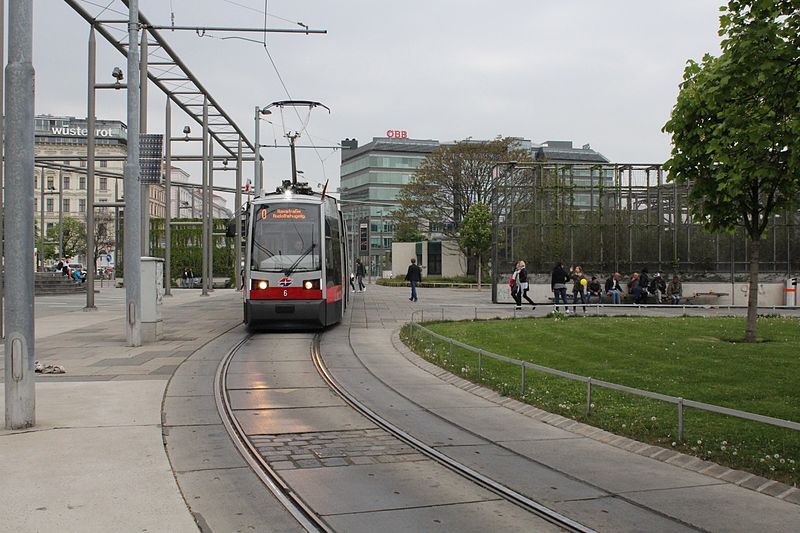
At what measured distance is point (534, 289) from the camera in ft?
109

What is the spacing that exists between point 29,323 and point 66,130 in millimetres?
76518

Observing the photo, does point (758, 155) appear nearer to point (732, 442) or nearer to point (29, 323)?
point (732, 442)

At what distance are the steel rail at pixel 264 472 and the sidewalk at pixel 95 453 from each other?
0.75m

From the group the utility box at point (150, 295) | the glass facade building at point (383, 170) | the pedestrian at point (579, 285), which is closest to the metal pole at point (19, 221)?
the utility box at point (150, 295)

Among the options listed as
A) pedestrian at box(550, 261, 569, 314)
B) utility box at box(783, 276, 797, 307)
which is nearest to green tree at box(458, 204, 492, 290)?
utility box at box(783, 276, 797, 307)

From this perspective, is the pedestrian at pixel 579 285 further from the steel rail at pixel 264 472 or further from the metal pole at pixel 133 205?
the steel rail at pixel 264 472

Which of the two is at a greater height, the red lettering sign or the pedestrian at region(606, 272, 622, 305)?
the red lettering sign

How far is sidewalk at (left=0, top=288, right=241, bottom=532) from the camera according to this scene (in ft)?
19.2

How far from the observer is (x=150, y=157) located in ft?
61.7

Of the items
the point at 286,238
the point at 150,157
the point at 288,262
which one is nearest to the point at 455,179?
the point at 286,238

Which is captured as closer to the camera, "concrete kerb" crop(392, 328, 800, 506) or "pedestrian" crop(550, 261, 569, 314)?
"concrete kerb" crop(392, 328, 800, 506)

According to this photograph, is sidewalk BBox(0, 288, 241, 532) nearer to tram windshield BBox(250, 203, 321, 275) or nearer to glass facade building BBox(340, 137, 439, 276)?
tram windshield BBox(250, 203, 321, 275)

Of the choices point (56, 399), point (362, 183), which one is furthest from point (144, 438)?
point (362, 183)

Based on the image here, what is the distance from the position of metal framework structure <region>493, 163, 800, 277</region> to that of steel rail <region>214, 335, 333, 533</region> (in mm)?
23400
